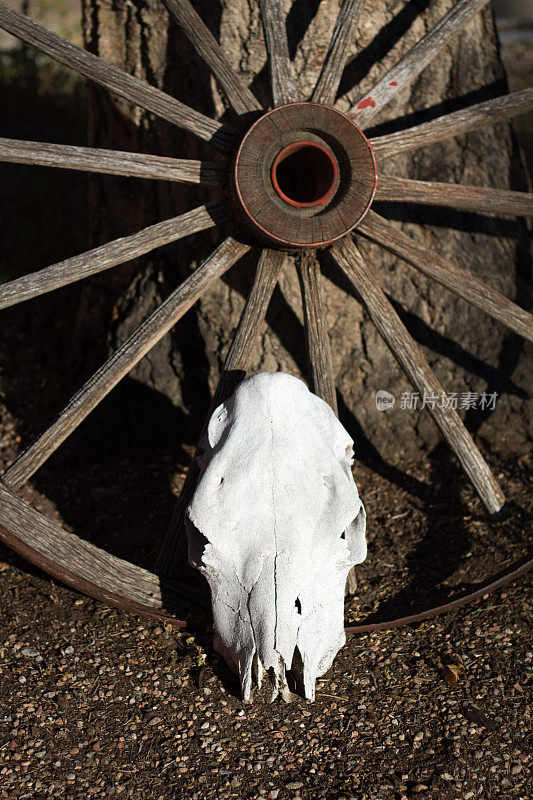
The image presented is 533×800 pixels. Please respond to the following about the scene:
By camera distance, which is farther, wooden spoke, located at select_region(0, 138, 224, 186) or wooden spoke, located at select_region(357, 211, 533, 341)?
wooden spoke, located at select_region(357, 211, 533, 341)

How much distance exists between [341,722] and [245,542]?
69 cm

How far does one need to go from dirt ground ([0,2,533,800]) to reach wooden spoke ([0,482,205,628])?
0.12 meters

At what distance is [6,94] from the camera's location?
585 centimetres

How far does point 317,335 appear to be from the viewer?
2945 millimetres

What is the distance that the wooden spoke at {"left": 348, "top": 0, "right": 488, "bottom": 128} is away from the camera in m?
2.84

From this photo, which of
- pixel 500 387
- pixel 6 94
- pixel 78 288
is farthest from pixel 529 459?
pixel 6 94

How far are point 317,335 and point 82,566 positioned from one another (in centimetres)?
131

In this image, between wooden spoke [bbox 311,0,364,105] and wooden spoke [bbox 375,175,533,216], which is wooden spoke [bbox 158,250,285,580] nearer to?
wooden spoke [bbox 375,175,533,216]

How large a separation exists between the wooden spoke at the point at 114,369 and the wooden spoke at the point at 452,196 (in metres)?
0.70

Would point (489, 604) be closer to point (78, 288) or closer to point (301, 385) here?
point (301, 385)

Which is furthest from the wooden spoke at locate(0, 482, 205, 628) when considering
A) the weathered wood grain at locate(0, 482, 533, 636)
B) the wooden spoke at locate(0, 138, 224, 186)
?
the wooden spoke at locate(0, 138, 224, 186)

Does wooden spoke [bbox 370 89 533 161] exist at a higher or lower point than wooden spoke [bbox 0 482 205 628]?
higher

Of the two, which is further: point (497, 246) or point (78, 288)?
point (78, 288)

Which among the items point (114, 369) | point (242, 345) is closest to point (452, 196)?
point (242, 345)
